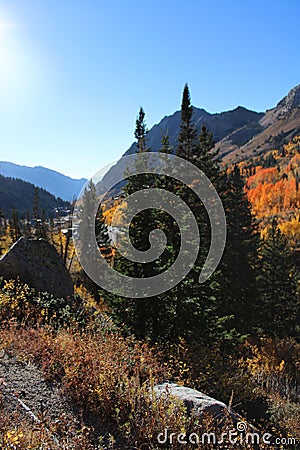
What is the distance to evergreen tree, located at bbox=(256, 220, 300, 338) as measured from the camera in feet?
80.2

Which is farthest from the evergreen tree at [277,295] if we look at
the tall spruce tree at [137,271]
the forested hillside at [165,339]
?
the tall spruce tree at [137,271]

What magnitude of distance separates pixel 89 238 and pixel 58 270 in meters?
19.7

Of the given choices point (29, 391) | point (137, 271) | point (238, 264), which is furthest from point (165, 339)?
point (238, 264)

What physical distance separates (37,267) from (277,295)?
19.8 meters

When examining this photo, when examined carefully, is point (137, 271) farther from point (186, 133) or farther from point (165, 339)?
point (186, 133)

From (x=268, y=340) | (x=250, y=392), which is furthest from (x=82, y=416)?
(x=268, y=340)

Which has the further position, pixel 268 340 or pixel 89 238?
pixel 89 238

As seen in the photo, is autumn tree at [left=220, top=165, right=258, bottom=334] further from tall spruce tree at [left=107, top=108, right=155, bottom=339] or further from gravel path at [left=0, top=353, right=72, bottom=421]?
gravel path at [left=0, top=353, right=72, bottom=421]

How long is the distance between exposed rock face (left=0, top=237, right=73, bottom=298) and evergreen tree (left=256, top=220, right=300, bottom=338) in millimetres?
15438

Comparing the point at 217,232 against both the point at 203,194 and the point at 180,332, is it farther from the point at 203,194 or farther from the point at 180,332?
the point at 180,332

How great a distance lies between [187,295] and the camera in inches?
487

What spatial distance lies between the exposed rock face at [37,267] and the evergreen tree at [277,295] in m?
15.4

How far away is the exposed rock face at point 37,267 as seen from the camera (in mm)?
12891

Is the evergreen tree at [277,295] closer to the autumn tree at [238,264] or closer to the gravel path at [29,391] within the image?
the autumn tree at [238,264]
